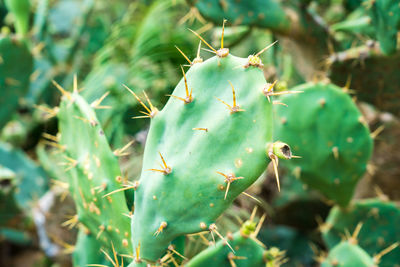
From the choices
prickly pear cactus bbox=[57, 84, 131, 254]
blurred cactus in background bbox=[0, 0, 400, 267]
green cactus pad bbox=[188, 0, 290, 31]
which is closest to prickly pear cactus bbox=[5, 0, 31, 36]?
blurred cactus in background bbox=[0, 0, 400, 267]

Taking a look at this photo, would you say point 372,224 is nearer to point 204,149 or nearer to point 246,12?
point 246,12

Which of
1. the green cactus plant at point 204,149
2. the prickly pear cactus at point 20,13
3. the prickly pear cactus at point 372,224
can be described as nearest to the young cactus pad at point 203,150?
the green cactus plant at point 204,149

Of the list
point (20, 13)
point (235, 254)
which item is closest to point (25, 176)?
point (20, 13)

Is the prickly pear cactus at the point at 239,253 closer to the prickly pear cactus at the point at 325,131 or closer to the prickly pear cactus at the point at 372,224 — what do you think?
the prickly pear cactus at the point at 325,131

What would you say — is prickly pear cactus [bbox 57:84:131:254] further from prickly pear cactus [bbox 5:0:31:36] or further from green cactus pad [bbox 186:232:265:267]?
prickly pear cactus [bbox 5:0:31:36]

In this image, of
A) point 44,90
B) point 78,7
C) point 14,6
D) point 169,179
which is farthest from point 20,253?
point 169,179
